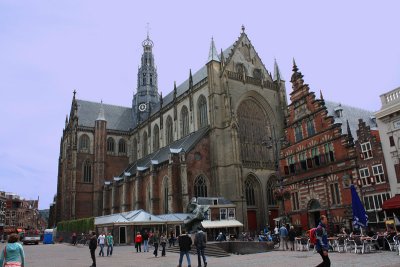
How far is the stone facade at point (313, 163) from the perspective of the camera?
26.1m

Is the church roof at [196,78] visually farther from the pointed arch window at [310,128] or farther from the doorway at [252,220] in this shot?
the pointed arch window at [310,128]

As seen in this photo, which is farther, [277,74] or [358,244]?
[277,74]

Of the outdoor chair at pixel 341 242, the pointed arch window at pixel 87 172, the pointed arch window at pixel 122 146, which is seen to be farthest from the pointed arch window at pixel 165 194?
the outdoor chair at pixel 341 242

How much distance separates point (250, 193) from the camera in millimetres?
43562

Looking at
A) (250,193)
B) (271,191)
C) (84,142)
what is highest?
(84,142)

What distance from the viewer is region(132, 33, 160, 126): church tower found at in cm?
7126

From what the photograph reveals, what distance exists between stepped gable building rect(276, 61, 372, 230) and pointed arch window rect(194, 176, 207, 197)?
11.8m

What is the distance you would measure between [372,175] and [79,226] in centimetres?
3789

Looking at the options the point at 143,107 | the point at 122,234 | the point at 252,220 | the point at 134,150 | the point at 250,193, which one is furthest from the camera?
the point at 143,107

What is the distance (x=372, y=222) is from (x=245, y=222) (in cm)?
1695

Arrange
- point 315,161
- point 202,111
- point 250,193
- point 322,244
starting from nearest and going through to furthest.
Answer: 1. point 322,244
2. point 315,161
3. point 250,193
4. point 202,111

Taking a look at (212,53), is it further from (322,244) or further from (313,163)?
(322,244)

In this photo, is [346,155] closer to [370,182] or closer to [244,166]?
[370,182]

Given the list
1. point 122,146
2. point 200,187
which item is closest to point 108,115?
point 122,146
